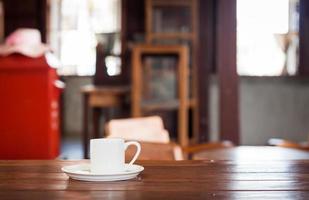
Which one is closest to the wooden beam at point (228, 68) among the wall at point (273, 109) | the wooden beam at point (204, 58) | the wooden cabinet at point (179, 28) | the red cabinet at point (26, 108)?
the red cabinet at point (26, 108)

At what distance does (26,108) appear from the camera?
4.14 metres

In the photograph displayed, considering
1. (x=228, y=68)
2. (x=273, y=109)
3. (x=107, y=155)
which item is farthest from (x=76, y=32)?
(x=107, y=155)

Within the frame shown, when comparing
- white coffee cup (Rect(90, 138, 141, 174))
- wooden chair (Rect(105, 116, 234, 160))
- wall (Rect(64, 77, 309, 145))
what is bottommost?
wall (Rect(64, 77, 309, 145))

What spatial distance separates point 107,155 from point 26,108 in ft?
9.65

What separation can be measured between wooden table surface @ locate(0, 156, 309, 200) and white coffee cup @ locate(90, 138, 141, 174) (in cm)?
6

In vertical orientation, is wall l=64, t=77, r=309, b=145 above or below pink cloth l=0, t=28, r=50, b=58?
below

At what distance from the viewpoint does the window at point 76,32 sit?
8.56 meters

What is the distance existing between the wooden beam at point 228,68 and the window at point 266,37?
10.3ft

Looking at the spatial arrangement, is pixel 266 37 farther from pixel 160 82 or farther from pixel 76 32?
pixel 76 32

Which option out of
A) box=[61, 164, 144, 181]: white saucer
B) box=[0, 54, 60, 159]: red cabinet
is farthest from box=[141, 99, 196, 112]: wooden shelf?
box=[61, 164, 144, 181]: white saucer

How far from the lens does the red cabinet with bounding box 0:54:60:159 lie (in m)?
4.11

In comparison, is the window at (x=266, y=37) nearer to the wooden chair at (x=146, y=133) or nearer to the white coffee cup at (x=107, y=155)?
the wooden chair at (x=146, y=133)

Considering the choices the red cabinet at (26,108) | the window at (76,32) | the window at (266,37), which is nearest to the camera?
the red cabinet at (26,108)

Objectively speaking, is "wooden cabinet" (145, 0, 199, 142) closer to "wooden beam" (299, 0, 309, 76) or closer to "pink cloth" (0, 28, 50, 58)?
"wooden beam" (299, 0, 309, 76)
